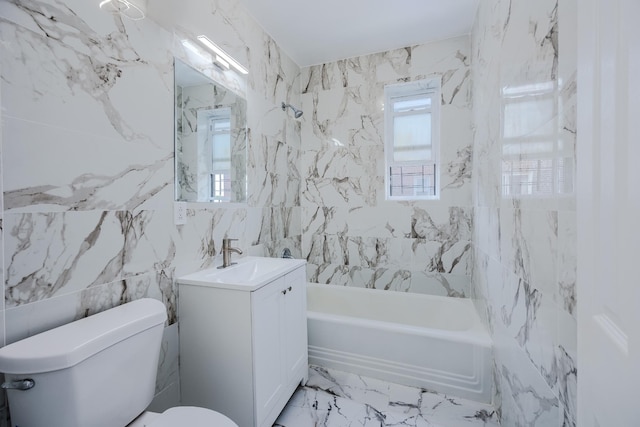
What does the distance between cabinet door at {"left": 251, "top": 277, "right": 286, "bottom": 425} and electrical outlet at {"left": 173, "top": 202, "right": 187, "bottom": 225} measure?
1.96ft

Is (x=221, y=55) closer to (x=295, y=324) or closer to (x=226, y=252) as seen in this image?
(x=226, y=252)

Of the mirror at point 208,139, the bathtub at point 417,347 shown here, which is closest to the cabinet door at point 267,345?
the bathtub at point 417,347

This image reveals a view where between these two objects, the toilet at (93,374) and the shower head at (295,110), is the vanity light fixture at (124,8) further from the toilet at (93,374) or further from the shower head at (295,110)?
the shower head at (295,110)

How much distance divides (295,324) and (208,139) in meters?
1.34

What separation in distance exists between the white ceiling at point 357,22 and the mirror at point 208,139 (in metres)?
0.79

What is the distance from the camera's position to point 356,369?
2053mm

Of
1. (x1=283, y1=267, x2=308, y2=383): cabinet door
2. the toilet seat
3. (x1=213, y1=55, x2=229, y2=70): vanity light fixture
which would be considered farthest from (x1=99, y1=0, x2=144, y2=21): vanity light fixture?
the toilet seat

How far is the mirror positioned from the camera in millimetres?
1544

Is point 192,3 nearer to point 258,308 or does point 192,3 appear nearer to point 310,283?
point 258,308

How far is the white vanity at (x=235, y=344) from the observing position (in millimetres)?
1353

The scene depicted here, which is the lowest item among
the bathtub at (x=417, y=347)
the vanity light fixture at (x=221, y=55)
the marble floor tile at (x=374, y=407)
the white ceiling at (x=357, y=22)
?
the marble floor tile at (x=374, y=407)

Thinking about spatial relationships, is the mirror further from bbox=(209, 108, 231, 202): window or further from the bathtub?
the bathtub

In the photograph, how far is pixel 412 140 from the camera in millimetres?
2762

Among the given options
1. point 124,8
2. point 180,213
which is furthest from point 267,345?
point 124,8
